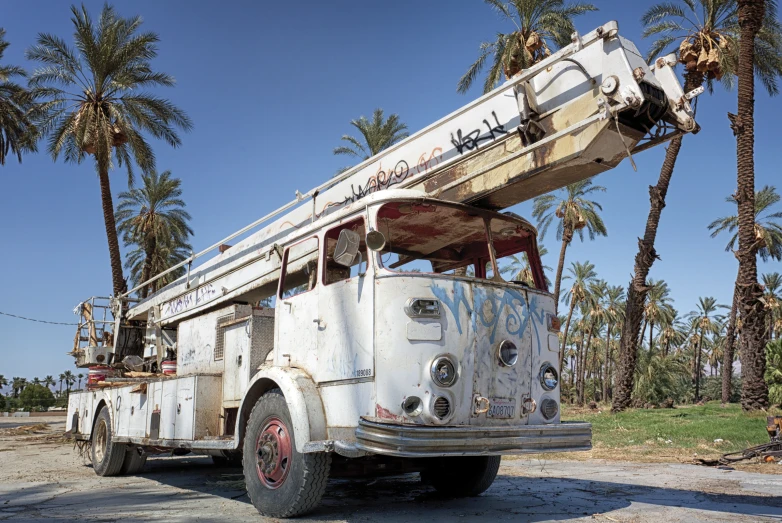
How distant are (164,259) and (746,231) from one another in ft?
102

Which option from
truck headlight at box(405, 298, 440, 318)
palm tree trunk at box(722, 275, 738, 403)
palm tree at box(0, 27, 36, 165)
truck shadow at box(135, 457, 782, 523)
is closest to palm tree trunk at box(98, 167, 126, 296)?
palm tree at box(0, 27, 36, 165)

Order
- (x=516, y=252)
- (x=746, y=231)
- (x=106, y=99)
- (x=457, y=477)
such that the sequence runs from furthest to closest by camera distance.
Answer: (x=106, y=99)
(x=746, y=231)
(x=457, y=477)
(x=516, y=252)

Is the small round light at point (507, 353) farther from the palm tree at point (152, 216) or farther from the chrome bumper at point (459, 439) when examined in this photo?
the palm tree at point (152, 216)

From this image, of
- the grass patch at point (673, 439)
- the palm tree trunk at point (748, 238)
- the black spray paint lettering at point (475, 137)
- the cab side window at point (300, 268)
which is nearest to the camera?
the black spray paint lettering at point (475, 137)

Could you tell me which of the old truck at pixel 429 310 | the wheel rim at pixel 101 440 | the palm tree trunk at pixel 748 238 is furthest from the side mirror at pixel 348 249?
the palm tree trunk at pixel 748 238

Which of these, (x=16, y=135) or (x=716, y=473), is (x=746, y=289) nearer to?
(x=716, y=473)

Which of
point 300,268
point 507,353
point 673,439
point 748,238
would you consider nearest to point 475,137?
point 507,353

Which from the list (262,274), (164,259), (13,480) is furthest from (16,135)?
(262,274)

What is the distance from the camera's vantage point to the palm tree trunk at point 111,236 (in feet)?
73.2

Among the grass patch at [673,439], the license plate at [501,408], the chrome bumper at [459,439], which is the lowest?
the grass patch at [673,439]

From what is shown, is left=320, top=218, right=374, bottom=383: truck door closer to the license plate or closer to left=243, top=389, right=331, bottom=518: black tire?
left=243, top=389, right=331, bottom=518: black tire

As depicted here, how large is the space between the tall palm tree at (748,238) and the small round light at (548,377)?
1637 centimetres

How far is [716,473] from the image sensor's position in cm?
968

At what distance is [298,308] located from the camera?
6.81 meters
